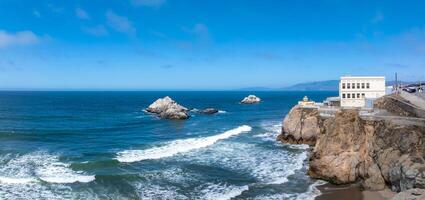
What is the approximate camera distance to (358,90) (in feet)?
176

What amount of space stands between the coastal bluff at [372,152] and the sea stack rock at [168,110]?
155 feet

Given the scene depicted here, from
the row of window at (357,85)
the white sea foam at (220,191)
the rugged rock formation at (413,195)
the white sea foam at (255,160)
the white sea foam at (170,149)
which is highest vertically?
the row of window at (357,85)

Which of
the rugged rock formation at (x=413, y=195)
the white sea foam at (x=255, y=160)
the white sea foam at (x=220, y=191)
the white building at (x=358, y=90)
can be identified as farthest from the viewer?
the white building at (x=358, y=90)

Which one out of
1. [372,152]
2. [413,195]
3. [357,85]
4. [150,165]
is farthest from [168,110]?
[413,195]

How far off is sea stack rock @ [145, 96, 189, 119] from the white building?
36.6 meters

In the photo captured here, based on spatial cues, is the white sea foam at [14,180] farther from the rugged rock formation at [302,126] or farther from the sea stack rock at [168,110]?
the sea stack rock at [168,110]

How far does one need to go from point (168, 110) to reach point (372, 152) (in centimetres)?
5531

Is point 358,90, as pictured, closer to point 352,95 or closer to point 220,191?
point 352,95

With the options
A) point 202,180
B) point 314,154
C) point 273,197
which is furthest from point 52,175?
point 314,154

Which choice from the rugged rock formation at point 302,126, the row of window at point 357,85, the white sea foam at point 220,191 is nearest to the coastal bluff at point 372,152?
the white sea foam at point 220,191

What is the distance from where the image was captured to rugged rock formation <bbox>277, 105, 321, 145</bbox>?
48312mm

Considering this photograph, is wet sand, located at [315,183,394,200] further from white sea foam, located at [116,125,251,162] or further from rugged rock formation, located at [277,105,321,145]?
white sea foam, located at [116,125,251,162]

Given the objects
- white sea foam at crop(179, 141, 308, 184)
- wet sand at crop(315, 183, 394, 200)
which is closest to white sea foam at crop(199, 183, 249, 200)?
white sea foam at crop(179, 141, 308, 184)

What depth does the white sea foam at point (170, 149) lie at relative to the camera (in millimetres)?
42188
